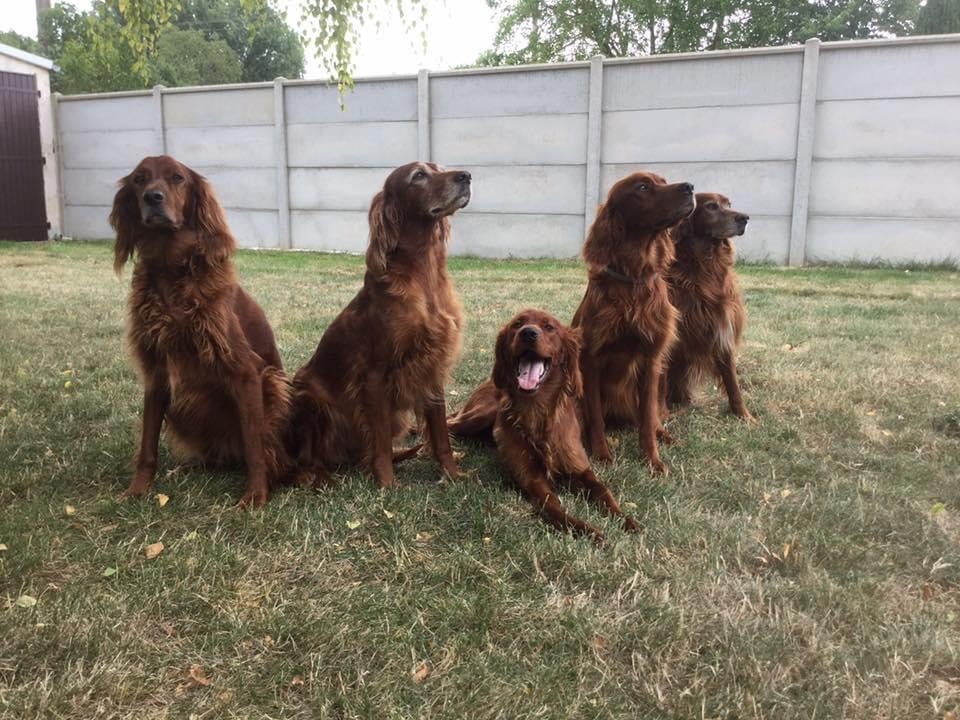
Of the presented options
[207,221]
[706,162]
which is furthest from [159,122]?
[207,221]

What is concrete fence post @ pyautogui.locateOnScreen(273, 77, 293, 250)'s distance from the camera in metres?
14.6

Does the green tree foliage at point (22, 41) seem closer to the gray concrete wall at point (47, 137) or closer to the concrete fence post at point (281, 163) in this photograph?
the gray concrete wall at point (47, 137)

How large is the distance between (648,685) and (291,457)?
6.17ft

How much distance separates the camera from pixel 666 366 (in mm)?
3889

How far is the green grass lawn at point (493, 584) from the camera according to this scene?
1755mm

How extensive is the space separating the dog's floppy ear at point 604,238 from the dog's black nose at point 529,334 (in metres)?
0.76

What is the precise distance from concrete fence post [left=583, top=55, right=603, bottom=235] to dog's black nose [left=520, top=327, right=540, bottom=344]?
979 cm

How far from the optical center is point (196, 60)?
100 ft

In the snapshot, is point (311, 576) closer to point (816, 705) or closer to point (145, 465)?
point (145, 465)

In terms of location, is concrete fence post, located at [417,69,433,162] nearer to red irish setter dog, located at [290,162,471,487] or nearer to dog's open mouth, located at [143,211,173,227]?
red irish setter dog, located at [290,162,471,487]

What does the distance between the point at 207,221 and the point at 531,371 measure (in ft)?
4.59

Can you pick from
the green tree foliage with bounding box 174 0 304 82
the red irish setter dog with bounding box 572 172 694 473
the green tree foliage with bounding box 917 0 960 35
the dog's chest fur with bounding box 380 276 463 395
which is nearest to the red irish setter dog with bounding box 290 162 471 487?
the dog's chest fur with bounding box 380 276 463 395

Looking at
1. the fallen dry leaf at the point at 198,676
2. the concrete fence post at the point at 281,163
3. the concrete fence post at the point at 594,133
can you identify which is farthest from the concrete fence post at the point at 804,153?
the fallen dry leaf at the point at 198,676

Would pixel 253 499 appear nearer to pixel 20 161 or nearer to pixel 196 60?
pixel 20 161
